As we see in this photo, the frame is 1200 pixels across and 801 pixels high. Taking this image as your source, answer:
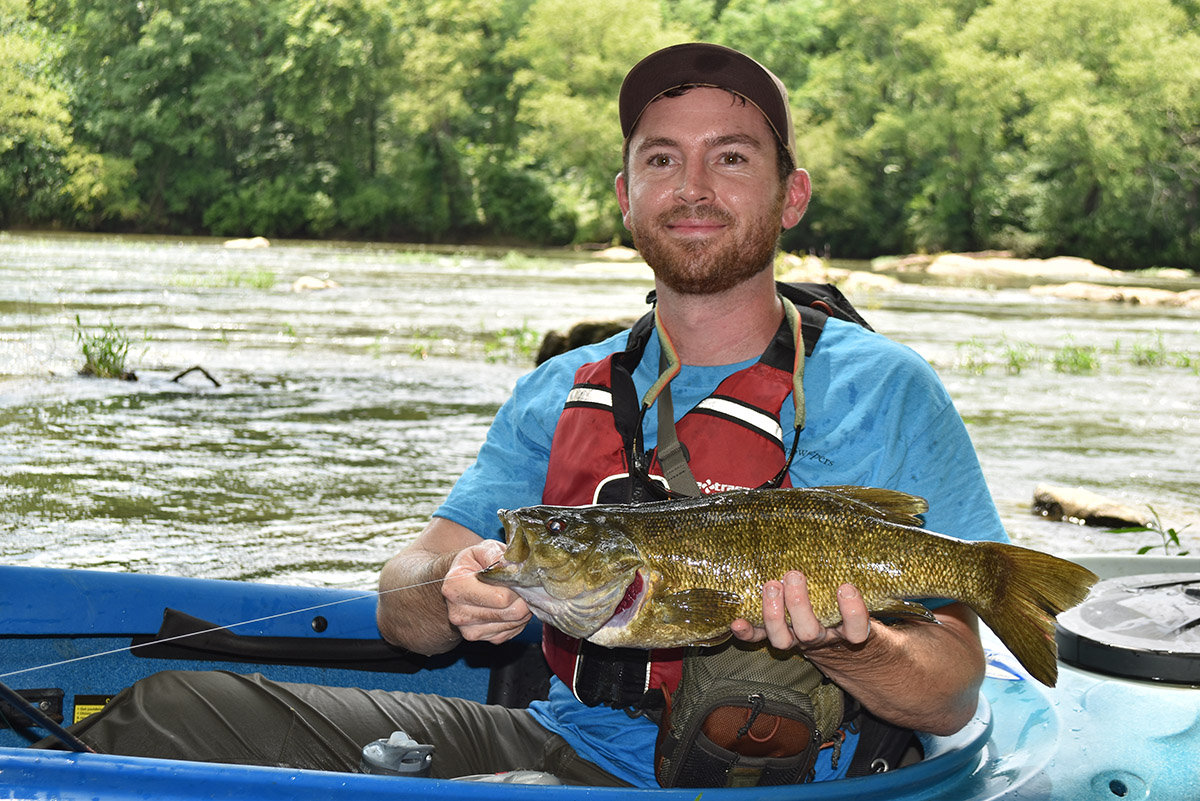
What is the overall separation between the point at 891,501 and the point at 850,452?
0.34 meters

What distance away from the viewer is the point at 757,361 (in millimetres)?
2662

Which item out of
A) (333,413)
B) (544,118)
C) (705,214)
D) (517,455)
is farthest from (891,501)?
(544,118)

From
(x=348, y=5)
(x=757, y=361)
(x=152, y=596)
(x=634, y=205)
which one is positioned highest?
(x=348, y=5)

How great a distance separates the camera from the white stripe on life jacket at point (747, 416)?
2.46 m

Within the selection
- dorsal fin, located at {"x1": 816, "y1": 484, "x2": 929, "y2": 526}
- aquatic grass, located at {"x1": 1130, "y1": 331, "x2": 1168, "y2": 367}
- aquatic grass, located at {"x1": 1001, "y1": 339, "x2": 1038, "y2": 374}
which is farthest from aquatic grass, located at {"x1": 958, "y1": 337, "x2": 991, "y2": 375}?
dorsal fin, located at {"x1": 816, "y1": 484, "x2": 929, "y2": 526}

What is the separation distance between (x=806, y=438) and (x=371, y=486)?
585 centimetres

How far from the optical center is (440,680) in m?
3.54

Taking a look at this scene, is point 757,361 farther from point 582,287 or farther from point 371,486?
point 582,287

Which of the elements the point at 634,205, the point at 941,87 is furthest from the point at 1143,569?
the point at 941,87

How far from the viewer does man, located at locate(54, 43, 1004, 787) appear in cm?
234

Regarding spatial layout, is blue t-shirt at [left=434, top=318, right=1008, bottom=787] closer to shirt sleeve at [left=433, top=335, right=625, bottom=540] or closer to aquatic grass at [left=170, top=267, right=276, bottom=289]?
shirt sleeve at [left=433, top=335, right=625, bottom=540]

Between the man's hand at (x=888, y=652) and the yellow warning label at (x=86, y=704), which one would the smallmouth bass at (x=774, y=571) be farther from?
the yellow warning label at (x=86, y=704)

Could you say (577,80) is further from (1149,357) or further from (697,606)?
(697,606)

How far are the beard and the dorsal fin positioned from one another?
77 centimetres
